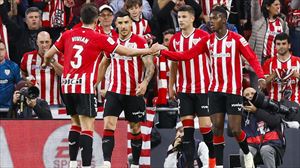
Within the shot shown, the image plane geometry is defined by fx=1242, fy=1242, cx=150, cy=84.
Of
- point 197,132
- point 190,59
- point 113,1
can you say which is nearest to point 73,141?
point 190,59

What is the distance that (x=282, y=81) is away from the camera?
22.2 m

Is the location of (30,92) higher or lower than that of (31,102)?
higher

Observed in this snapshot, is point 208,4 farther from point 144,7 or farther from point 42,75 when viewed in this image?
point 42,75

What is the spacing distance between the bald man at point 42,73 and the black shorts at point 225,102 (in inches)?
135

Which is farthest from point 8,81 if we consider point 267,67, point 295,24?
point 295,24

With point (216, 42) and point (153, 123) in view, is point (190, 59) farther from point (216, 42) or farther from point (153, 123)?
point (153, 123)

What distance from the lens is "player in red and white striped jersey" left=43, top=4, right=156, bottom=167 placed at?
18281 millimetres

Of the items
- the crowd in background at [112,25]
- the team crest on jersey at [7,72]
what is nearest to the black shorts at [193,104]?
the crowd in background at [112,25]

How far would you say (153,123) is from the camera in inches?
832

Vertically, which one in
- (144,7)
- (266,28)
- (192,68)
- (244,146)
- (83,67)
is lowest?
(244,146)

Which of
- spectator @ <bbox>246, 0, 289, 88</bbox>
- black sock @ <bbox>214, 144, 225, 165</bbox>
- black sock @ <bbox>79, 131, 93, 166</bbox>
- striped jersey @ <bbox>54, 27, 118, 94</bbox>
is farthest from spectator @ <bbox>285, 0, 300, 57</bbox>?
black sock @ <bbox>79, 131, 93, 166</bbox>

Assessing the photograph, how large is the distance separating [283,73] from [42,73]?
14.1ft

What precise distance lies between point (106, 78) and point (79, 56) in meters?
3.00

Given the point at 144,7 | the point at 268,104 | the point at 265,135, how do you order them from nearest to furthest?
the point at 268,104
the point at 265,135
the point at 144,7
